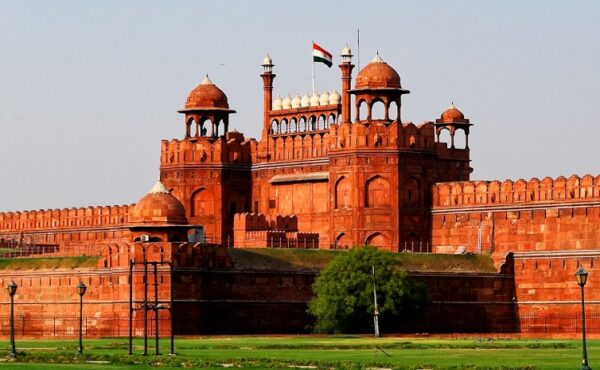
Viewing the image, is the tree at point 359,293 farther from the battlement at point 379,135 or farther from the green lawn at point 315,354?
the battlement at point 379,135

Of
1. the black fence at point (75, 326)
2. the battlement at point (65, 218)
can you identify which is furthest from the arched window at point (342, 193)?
the black fence at point (75, 326)

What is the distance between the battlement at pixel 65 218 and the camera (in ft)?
385

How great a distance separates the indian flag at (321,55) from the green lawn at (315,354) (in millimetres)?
31465

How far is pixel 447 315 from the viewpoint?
98938mm

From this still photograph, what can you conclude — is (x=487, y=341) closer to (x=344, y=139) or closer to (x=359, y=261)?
(x=359, y=261)

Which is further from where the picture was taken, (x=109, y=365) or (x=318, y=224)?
(x=318, y=224)

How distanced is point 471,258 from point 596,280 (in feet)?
24.3

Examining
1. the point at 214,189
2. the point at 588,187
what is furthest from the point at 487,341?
the point at 214,189

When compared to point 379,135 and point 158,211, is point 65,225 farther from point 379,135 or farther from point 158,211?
point 158,211

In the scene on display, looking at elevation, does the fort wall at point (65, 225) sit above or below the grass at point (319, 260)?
above

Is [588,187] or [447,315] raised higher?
[588,187]

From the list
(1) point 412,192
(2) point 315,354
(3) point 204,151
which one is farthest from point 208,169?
(2) point 315,354

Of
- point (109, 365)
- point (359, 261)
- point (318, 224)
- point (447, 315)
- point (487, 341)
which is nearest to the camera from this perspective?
point (109, 365)

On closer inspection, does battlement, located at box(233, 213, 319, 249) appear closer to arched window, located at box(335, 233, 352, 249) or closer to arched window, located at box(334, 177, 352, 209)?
arched window, located at box(335, 233, 352, 249)
